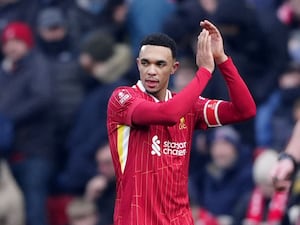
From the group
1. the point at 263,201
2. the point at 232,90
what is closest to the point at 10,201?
the point at 263,201

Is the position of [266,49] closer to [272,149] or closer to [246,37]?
[246,37]

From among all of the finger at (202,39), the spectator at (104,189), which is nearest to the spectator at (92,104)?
the spectator at (104,189)

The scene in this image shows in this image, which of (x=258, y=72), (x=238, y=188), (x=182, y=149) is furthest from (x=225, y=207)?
(x=182, y=149)

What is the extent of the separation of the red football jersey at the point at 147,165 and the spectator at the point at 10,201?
4250mm

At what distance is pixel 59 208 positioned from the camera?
43.9ft

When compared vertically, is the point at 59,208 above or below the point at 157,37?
below

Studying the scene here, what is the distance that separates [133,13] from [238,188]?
2267 mm

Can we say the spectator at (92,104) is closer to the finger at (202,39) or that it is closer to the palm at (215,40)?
the palm at (215,40)

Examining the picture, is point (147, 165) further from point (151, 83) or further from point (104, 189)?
point (104, 189)

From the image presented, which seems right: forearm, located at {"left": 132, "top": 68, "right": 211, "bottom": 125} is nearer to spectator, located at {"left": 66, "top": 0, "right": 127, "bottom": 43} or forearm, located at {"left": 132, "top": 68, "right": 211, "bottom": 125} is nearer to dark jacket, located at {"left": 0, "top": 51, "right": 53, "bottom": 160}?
dark jacket, located at {"left": 0, "top": 51, "right": 53, "bottom": 160}

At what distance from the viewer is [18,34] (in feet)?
44.5

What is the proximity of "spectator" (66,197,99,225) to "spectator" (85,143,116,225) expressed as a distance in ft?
0.19

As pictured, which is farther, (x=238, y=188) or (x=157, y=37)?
(x=238, y=188)

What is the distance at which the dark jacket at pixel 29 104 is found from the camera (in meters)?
13.1
